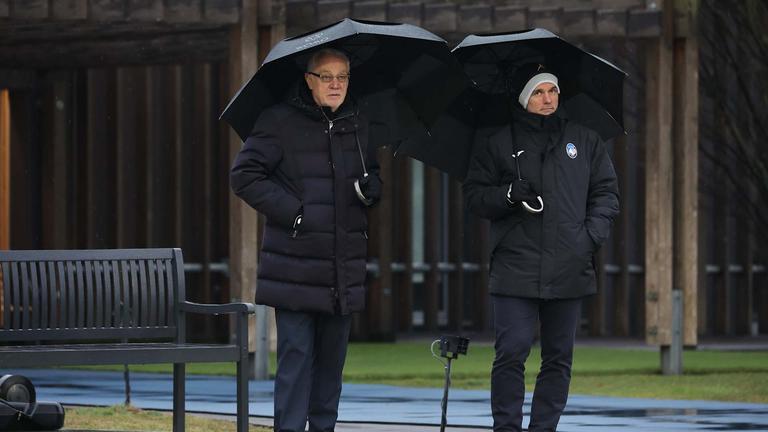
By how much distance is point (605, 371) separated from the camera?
16.8 meters

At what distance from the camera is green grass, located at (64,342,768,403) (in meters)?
14.7

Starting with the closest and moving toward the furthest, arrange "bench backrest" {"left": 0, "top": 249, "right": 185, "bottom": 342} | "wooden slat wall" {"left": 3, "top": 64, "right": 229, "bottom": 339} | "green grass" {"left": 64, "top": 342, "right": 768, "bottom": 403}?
"bench backrest" {"left": 0, "top": 249, "right": 185, "bottom": 342}, "green grass" {"left": 64, "top": 342, "right": 768, "bottom": 403}, "wooden slat wall" {"left": 3, "top": 64, "right": 229, "bottom": 339}

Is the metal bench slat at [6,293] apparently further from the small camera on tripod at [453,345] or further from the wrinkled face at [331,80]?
the small camera on tripod at [453,345]

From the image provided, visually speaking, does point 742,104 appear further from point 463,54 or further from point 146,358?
point 146,358

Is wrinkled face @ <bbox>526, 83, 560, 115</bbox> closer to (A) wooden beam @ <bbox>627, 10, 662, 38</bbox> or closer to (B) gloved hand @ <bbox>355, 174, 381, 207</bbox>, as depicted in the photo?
(B) gloved hand @ <bbox>355, 174, 381, 207</bbox>

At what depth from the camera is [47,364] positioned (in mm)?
8188

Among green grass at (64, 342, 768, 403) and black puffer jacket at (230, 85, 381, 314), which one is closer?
black puffer jacket at (230, 85, 381, 314)

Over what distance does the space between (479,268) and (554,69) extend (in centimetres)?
1500

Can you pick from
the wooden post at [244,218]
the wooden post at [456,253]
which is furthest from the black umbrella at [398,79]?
the wooden post at [456,253]

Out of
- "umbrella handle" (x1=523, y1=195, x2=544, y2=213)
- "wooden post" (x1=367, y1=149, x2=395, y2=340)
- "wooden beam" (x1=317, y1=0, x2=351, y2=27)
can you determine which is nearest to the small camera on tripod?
"umbrella handle" (x1=523, y1=195, x2=544, y2=213)

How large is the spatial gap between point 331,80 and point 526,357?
157 cm

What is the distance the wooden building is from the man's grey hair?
784 cm

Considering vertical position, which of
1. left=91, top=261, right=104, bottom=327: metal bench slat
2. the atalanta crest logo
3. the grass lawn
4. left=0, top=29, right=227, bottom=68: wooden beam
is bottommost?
the grass lawn

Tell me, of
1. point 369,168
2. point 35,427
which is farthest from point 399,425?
point 369,168
